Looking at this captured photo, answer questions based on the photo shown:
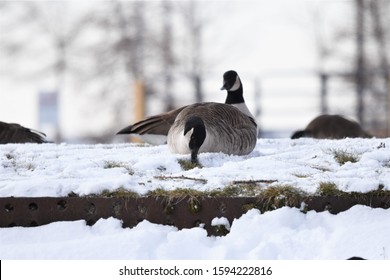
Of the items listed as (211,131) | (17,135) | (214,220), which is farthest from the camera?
(17,135)

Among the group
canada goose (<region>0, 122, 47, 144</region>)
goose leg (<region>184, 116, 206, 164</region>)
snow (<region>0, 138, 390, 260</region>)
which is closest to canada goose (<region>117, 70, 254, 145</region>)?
canada goose (<region>0, 122, 47, 144</region>)

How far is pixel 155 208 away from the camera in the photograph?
630 centimetres

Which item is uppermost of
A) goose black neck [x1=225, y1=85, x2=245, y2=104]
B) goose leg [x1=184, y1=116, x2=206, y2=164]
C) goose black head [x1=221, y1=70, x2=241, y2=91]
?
goose black head [x1=221, y1=70, x2=241, y2=91]

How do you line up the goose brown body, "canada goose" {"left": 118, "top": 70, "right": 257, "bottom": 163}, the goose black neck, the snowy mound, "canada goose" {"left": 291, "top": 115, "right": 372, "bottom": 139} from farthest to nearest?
"canada goose" {"left": 291, "top": 115, "right": 372, "bottom": 139} → the goose black neck → the goose brown body → "canada goose" {"left": 118, "top": 70, "right": 257, "bottom": 163} → the snowy mound

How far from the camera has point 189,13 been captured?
30328 mm

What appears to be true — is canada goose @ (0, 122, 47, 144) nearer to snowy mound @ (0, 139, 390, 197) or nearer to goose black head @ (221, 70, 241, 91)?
snowy mound @ (0, 139, 390, 197)

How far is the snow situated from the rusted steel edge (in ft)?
0.21

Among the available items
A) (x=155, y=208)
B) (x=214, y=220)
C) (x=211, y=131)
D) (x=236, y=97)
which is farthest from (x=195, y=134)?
(x=236, y=97)

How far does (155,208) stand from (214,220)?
0.39 metres

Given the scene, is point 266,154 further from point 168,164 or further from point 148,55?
point 148,55

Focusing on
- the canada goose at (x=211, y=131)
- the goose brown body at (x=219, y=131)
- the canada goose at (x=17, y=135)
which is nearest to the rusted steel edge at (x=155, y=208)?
the canada goose at (x=211, y=131)

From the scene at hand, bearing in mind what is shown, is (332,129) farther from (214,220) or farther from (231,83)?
(214,220)

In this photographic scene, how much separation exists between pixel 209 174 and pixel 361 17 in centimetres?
2311

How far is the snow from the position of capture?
5840 millimetres
